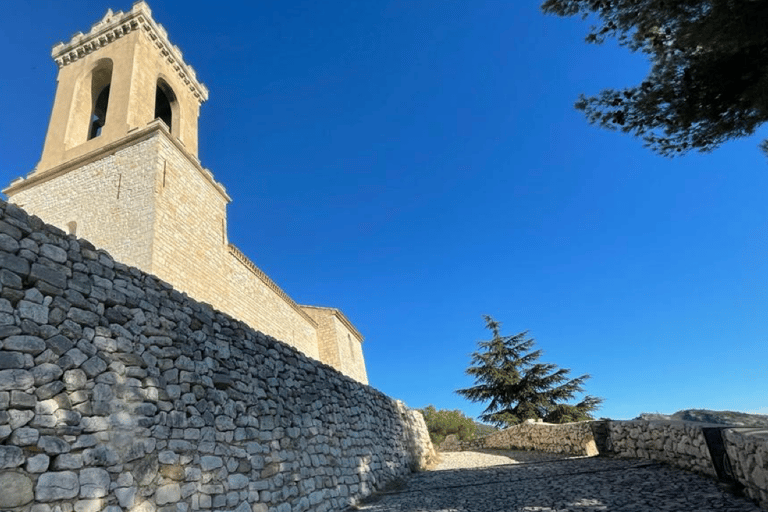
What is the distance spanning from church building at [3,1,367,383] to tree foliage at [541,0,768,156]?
1055cm

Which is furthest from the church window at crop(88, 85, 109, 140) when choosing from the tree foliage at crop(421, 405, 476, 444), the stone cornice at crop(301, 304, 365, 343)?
the tree foliage at crop(421, 405, 476, 444)

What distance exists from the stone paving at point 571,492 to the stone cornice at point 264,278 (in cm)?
996

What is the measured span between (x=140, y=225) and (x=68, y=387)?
8.68 m

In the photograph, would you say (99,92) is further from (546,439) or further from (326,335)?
(546,439)

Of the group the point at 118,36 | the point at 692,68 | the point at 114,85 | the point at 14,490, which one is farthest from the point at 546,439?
the point at 118,36

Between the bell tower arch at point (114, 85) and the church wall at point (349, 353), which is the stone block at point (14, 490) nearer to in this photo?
the bell tower arch at point (114, 85)

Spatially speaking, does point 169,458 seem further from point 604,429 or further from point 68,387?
point 604,429

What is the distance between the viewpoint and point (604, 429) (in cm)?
1027

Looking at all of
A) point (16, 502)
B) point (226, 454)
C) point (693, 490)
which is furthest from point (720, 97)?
point (16, 502)

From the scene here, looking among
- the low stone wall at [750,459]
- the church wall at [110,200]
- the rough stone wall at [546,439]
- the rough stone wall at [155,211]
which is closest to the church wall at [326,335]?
the rough stone wall at [155,211]

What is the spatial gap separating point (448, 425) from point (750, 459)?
23791 mm

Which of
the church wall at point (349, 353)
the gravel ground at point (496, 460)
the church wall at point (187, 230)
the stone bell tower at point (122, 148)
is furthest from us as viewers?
the church wall at point (349, 353)

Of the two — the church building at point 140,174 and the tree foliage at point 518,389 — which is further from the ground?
the church building at point 140,174

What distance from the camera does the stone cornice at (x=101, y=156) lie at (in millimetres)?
12195
